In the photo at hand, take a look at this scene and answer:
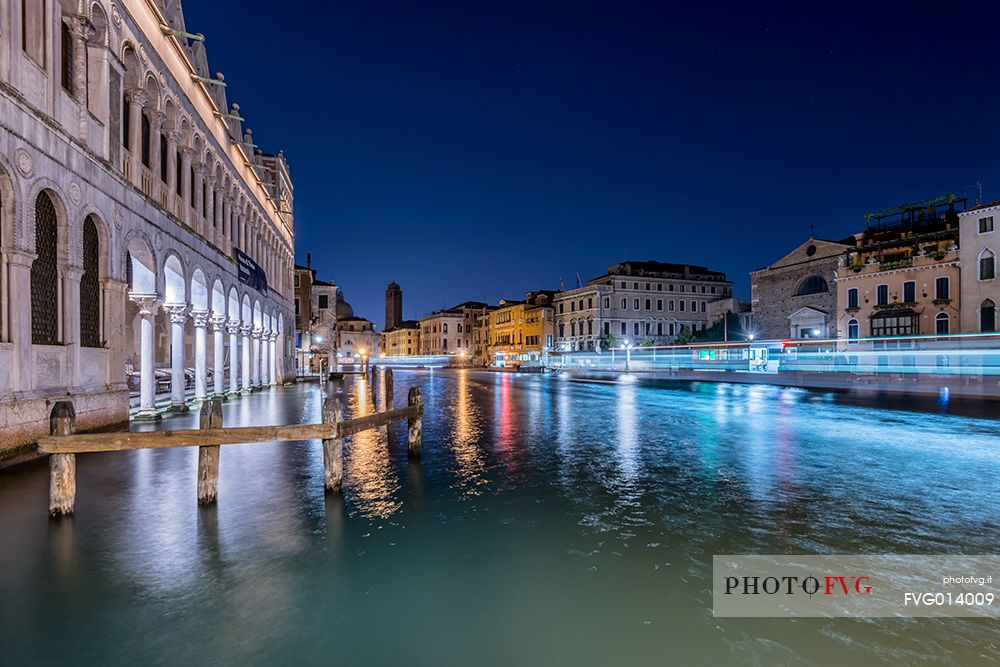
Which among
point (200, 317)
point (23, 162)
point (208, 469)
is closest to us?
point (208, 469)

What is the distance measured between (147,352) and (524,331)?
77.3 m

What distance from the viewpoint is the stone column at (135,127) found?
1450 cm

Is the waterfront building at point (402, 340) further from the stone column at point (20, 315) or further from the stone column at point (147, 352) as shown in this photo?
the stone column at point (20, 315)

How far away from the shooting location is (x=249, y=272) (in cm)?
2750

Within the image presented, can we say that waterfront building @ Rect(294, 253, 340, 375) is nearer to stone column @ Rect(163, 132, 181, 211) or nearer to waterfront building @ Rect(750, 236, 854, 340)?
stone column @ Rect(163, 132, 181, 211)

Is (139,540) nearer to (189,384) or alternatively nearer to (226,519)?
(226,519)

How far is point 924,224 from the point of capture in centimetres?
4384

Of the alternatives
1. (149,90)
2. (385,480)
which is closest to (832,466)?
(385,480)

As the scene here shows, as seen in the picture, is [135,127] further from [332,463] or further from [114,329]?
[332,463]

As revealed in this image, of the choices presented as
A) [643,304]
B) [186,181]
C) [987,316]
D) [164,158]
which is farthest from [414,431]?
[643,304]

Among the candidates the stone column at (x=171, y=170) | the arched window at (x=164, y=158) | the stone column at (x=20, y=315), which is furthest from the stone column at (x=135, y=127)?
the stone column at (x=20, y=315)

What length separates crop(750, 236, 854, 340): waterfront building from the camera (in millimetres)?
50969

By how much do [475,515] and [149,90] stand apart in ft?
55.5

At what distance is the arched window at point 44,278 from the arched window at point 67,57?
3008 mm
